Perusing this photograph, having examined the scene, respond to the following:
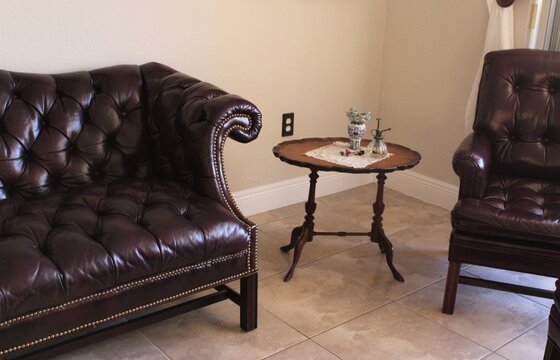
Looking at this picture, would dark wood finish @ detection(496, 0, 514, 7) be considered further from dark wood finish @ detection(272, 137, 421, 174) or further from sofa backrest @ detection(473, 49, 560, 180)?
dark wood finish @ detection(272, 137, 421, 174)

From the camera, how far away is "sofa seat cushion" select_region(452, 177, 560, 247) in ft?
7.10

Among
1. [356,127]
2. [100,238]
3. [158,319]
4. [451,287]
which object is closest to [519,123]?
[356,127]

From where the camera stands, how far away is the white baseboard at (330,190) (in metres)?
3.30

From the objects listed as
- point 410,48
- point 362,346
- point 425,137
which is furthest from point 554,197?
point 410,48

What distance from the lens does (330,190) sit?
3.70m

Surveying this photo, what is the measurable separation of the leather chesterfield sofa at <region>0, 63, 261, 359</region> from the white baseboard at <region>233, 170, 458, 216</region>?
3.03 ft

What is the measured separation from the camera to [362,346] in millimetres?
2174

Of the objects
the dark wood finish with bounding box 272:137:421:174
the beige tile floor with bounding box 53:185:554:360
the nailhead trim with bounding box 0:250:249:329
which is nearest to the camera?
the nailhead trim with bounding box 0:250:249:329

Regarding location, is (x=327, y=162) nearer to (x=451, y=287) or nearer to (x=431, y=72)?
(x=451, y=287)

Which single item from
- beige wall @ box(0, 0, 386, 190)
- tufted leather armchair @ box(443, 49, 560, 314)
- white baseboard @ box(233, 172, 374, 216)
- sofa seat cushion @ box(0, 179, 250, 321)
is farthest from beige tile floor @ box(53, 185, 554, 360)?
beige wall @ box(0, 0, 386, 190)

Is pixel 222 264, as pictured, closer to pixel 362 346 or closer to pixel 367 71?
pixel 362 346

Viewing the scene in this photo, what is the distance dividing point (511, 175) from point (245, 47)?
141 cm

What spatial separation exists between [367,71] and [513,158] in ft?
4.04

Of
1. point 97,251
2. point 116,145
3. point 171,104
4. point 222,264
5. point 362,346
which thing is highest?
point 171,104
